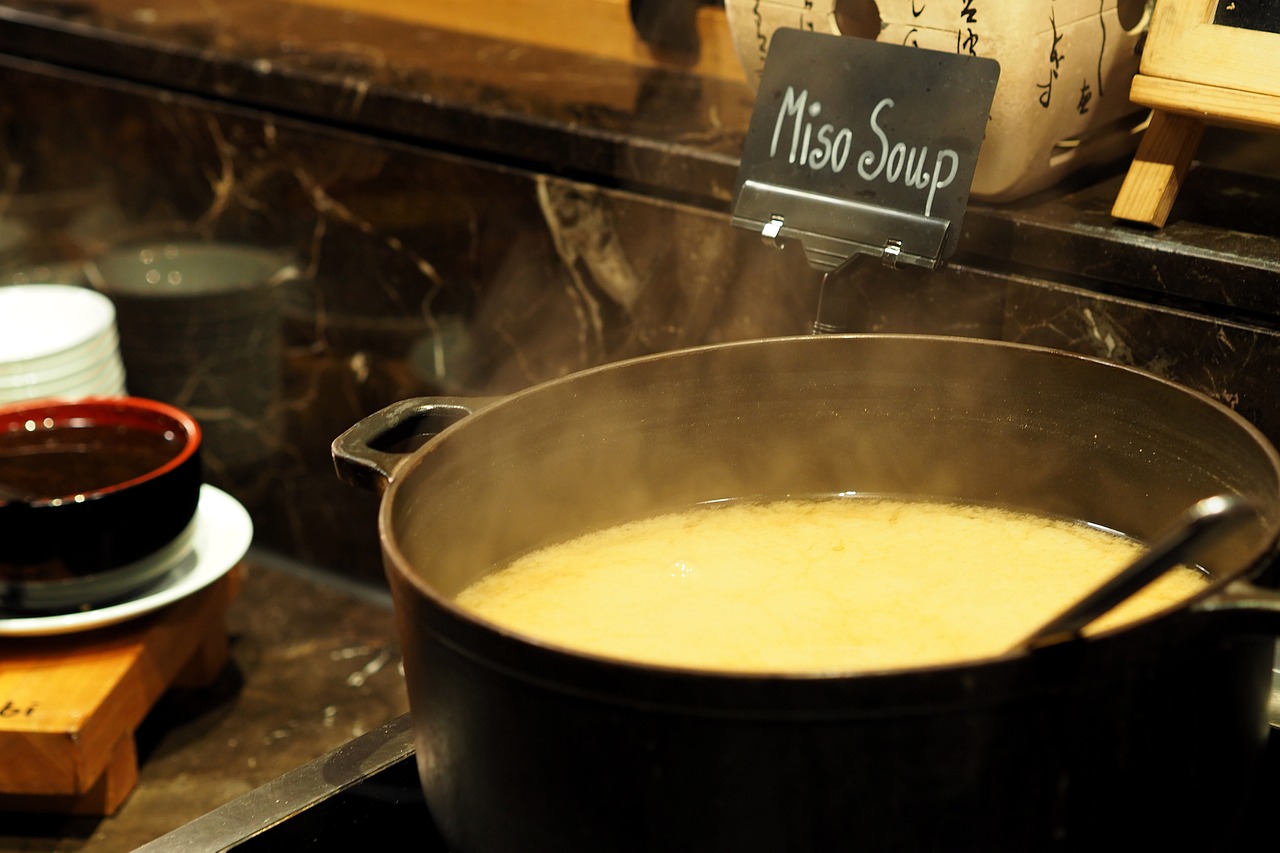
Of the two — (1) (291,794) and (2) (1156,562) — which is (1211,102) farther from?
(1) (291,794)

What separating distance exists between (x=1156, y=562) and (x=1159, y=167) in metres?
0.70

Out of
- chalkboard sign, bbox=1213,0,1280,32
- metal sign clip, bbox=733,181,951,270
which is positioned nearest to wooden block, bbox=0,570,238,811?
metal sign clip, bbox=733,181,951,270

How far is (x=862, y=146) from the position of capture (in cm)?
125

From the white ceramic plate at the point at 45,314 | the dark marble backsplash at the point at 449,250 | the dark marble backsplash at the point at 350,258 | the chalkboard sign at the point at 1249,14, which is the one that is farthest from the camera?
the white ceramic plate at the point at 45,314

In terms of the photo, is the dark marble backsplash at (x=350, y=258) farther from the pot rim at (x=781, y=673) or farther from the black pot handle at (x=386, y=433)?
the pot rim at (x=781, y=673)

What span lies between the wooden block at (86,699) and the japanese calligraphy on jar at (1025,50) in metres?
1.00

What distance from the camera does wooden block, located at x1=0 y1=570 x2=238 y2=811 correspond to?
1351 millimetres

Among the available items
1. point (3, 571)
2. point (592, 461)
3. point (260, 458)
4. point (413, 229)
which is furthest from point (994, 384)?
point (260, 458)

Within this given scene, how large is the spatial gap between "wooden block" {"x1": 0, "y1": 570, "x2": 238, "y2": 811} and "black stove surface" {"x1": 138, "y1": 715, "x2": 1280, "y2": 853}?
393mm

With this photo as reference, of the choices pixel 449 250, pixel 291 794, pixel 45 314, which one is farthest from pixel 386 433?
pixel 45 314

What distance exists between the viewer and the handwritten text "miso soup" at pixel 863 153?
1211 millimetres

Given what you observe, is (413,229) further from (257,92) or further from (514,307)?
(257,92)

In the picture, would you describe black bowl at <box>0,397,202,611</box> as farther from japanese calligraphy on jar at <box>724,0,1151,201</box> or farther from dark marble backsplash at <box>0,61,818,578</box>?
japanese calligraphy on jar at <box>724,0,1151,201</box>

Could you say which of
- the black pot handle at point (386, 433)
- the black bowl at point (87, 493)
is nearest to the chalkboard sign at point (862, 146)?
the black pot handle at point (386, 433)
